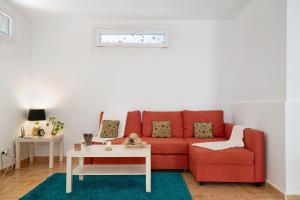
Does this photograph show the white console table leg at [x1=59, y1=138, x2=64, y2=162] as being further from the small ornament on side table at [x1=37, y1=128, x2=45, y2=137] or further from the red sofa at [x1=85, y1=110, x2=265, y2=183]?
the red sofa at [x1=85, y1=110, x2=265, y2=183]

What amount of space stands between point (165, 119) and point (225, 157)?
152 cm

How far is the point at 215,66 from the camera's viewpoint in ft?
16.4

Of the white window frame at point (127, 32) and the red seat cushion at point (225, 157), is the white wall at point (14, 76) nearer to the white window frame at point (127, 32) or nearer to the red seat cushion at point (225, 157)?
the white window frame at point (127, 32)

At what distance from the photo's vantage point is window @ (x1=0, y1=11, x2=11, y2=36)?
4.10m

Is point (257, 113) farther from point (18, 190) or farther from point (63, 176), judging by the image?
point (18, 190)

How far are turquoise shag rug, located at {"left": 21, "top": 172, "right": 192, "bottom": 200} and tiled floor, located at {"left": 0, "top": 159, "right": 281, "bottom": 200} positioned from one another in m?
0.12

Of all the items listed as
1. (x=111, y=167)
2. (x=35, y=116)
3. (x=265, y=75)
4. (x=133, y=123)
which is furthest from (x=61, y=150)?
(x=265, y=75)

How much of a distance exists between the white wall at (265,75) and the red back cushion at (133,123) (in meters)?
1.64

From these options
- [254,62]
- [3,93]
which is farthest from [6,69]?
[254,62]

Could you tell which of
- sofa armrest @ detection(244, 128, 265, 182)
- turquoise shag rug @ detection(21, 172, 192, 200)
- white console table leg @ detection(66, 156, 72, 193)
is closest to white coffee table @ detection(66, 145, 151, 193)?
white console table leg @ detection(66, 156, 72, 193)

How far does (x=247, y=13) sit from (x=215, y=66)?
111 centimetres

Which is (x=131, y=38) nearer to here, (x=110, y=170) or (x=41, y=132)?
(x=41, y=132)

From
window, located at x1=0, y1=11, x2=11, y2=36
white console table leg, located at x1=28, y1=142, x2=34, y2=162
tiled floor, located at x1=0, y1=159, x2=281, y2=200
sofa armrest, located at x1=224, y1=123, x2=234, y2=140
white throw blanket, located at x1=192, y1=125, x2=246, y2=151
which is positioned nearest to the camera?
tiled floor, located at x1=0, y1=159, x2=281, y2=200

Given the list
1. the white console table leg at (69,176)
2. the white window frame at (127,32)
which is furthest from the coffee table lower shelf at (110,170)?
the white window frame at (127,32)
